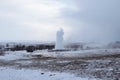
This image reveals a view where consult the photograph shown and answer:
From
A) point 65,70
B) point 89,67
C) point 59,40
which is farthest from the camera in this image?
point 59,40

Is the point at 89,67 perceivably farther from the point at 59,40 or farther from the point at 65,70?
the point at 59,40

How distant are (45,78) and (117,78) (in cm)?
464

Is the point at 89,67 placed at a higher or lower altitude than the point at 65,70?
higher

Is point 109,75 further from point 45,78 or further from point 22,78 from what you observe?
point 22,78

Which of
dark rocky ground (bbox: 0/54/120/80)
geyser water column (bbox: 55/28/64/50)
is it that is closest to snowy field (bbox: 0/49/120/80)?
dark rocky ground (bbox: 0/54/120/80)

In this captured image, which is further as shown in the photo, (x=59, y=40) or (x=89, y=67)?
(x=59, y=40)

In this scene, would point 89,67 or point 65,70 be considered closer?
point 65,70

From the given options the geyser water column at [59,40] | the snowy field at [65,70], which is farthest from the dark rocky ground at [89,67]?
the geyser water column at [59,40]

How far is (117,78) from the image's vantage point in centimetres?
1831

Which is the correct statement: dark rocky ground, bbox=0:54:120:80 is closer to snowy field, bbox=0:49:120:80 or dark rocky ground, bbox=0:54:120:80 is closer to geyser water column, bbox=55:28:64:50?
snowy field, bbox=0:49:120:80

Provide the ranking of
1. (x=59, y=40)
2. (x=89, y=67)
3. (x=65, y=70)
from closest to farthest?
(x=65, y=70) < (x=89, y=67) < (x=59, y=40)

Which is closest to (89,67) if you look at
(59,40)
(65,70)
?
(65,70)

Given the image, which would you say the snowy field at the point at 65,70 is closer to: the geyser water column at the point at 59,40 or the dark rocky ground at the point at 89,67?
the dark rocky ground at the point at 89,67

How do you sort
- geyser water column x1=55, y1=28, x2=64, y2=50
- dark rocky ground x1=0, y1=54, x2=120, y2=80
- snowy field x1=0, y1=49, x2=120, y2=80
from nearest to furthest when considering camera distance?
snowy field x1=0, y1=49, x2=120, y2=80
dark rocky ground x1=0, y1=54, x2=120, y2=80
geyser water column x1=55, y1=28, x2=64, y2=50
